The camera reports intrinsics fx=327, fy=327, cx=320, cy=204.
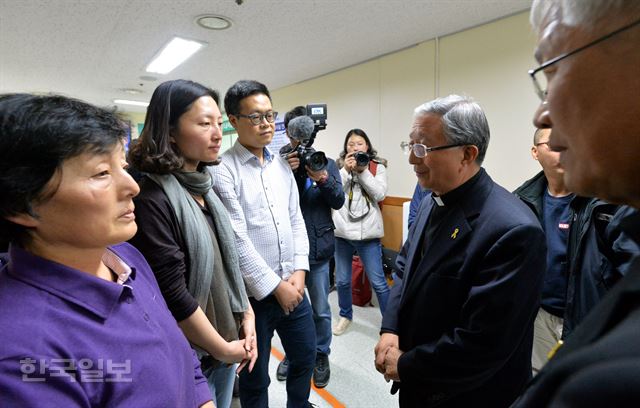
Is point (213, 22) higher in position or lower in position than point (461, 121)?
higher

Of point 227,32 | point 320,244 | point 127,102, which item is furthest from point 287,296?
point 127,102

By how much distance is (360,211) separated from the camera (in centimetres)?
283

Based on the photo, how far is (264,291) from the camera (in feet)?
4.67

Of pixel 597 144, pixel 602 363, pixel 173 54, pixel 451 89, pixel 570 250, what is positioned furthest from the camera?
pixel 173 54

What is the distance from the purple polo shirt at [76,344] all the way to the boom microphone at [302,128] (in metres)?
1.27

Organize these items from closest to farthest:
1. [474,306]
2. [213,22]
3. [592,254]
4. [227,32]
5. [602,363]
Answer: [602,363] < [474,306] < [592,254] < [213,22] < [227,32]

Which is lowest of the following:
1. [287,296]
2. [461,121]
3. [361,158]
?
[287,296]

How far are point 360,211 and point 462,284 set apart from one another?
181cm

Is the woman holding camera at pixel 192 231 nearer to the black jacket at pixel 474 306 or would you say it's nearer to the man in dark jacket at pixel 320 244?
the black jacket at pixel 474 306

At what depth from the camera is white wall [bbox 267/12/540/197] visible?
266cm

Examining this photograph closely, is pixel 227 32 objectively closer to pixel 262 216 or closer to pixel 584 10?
pixel 262 216

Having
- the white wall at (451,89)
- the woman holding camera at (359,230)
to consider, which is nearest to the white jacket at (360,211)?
the woman holding camera at (359,230)

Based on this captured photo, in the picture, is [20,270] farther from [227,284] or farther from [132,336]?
[227,284]

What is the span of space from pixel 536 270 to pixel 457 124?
0.53m
